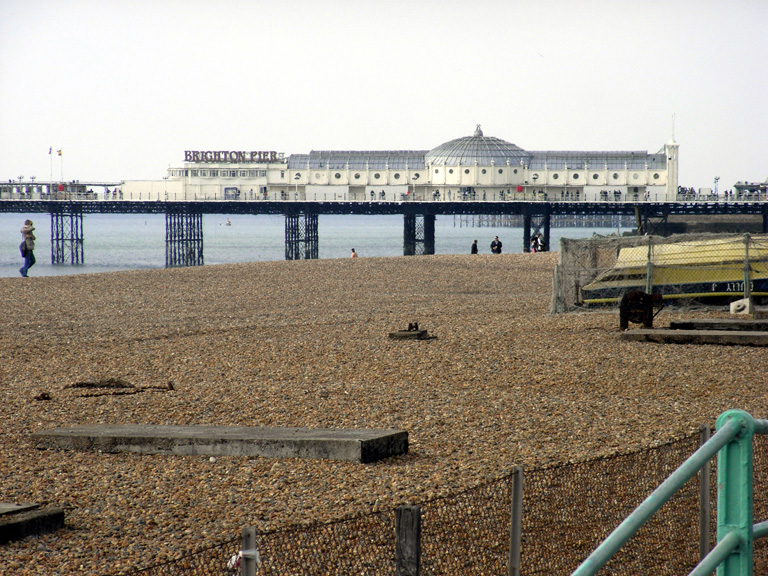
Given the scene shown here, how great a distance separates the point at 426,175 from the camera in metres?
90.0

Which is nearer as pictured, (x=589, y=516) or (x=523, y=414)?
(x=589, y=516)

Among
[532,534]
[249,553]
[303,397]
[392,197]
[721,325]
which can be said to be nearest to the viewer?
[249,553]

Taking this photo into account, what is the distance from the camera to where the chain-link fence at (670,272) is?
671 inches

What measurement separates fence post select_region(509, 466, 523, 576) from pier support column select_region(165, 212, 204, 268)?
7664cm

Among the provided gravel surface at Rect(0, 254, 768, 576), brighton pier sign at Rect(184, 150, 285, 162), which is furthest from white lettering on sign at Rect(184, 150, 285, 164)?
gravel surface at Rect(0, 254, 768, 576)

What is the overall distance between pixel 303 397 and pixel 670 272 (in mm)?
10023

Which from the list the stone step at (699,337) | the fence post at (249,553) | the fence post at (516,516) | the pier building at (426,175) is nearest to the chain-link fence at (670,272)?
the stone step at (699,337)

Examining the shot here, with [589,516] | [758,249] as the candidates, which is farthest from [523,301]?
[589,516]

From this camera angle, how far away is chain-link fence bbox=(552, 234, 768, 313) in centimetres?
1703

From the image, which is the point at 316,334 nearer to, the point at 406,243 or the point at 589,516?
the point at 589,516

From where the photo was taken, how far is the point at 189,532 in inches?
210

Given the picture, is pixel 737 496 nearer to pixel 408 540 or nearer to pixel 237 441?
pixel 408 540

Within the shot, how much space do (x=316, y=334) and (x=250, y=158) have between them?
7896cm

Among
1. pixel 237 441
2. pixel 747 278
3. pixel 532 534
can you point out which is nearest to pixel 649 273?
pixel 747 278
